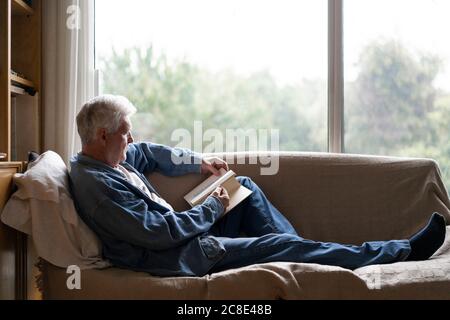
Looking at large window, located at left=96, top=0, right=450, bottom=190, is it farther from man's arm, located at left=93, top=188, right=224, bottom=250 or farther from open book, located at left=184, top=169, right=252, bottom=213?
man's arm, located at left=93, top=188, right=224, bottom=250

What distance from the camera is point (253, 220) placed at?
6.67 ft

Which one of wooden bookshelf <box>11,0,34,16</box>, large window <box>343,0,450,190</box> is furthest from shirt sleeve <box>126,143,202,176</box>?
large window <box>343,0,450,190</box>

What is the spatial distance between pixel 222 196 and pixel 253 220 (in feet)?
0.67

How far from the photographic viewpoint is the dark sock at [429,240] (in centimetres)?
175

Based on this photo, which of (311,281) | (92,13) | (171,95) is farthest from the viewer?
(171,95)

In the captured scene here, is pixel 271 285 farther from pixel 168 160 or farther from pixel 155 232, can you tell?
pixel 168 160

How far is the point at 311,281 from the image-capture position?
153cm

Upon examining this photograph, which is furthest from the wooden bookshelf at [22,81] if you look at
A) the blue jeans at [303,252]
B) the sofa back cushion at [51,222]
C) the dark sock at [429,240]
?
the dark sock at [429,240]

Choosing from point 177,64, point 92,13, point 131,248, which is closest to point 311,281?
point 131,248

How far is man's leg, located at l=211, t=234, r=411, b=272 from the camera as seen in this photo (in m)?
1.70

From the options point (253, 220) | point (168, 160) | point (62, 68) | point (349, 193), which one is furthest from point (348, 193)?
point (62, 68)

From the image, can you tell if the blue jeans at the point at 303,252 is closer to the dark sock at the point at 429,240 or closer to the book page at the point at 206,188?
the dark sock at the point at 429,240

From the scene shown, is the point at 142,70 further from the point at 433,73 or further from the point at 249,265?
the point at 433,73

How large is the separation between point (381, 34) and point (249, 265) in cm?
170
